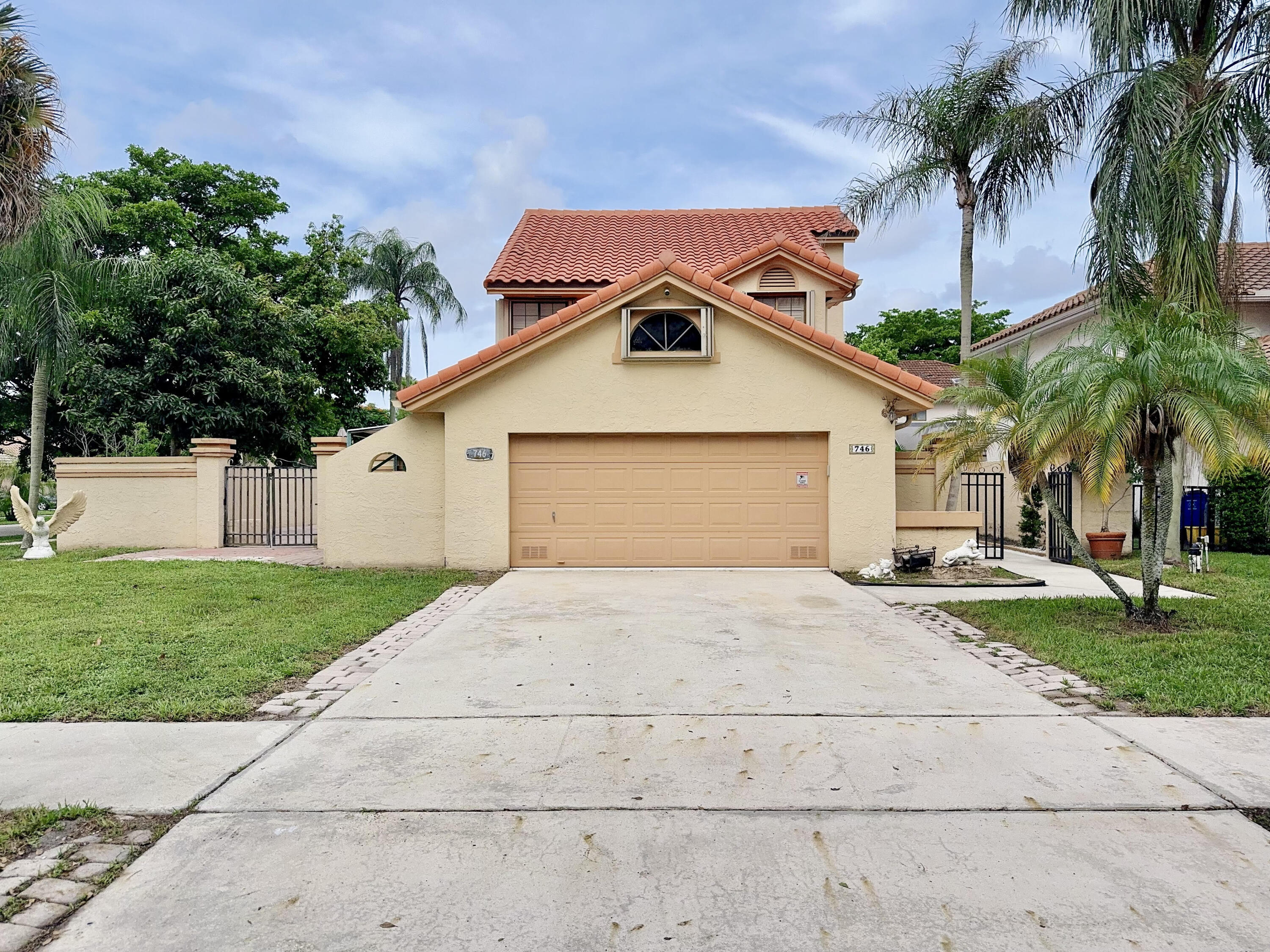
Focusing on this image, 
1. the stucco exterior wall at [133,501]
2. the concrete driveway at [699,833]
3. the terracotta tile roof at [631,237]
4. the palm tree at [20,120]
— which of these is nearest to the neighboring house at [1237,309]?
the terracotta tile roof at [631,237]

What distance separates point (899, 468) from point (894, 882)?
11683 millimetres

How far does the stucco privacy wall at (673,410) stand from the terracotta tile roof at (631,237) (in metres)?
4.44

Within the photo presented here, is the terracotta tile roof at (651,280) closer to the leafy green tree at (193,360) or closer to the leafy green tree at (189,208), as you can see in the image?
the leafy green tree at (193,360)

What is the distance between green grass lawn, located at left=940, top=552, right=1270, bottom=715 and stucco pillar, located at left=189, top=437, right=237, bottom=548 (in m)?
14.8

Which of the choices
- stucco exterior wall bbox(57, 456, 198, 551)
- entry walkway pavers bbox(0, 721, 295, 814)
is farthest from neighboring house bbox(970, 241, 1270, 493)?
stucco exterior wall bbox(57, 456, 198, 551)

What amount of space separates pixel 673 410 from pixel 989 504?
10090mm

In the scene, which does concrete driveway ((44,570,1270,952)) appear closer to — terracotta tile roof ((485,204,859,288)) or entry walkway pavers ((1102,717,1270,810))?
entry walkway pavers ((1102,717,1270,810))

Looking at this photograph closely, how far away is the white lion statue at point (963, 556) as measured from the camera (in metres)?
12.7

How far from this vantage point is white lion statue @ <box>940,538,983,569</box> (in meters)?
12.7

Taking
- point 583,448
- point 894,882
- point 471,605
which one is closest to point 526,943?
point 894,882

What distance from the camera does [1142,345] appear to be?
7484 mm

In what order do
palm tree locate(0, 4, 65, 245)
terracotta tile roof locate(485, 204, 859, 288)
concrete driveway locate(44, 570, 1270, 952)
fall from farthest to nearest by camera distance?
terracotta tile roof locate(485, 204, 859, 288), palm tree locate(0, 4, 65, 245), concrete driveway locate(44, 570, 1270, 952)

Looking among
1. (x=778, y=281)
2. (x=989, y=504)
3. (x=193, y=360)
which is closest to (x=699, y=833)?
(x=778, y=281)

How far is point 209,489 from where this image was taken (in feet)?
56.1
